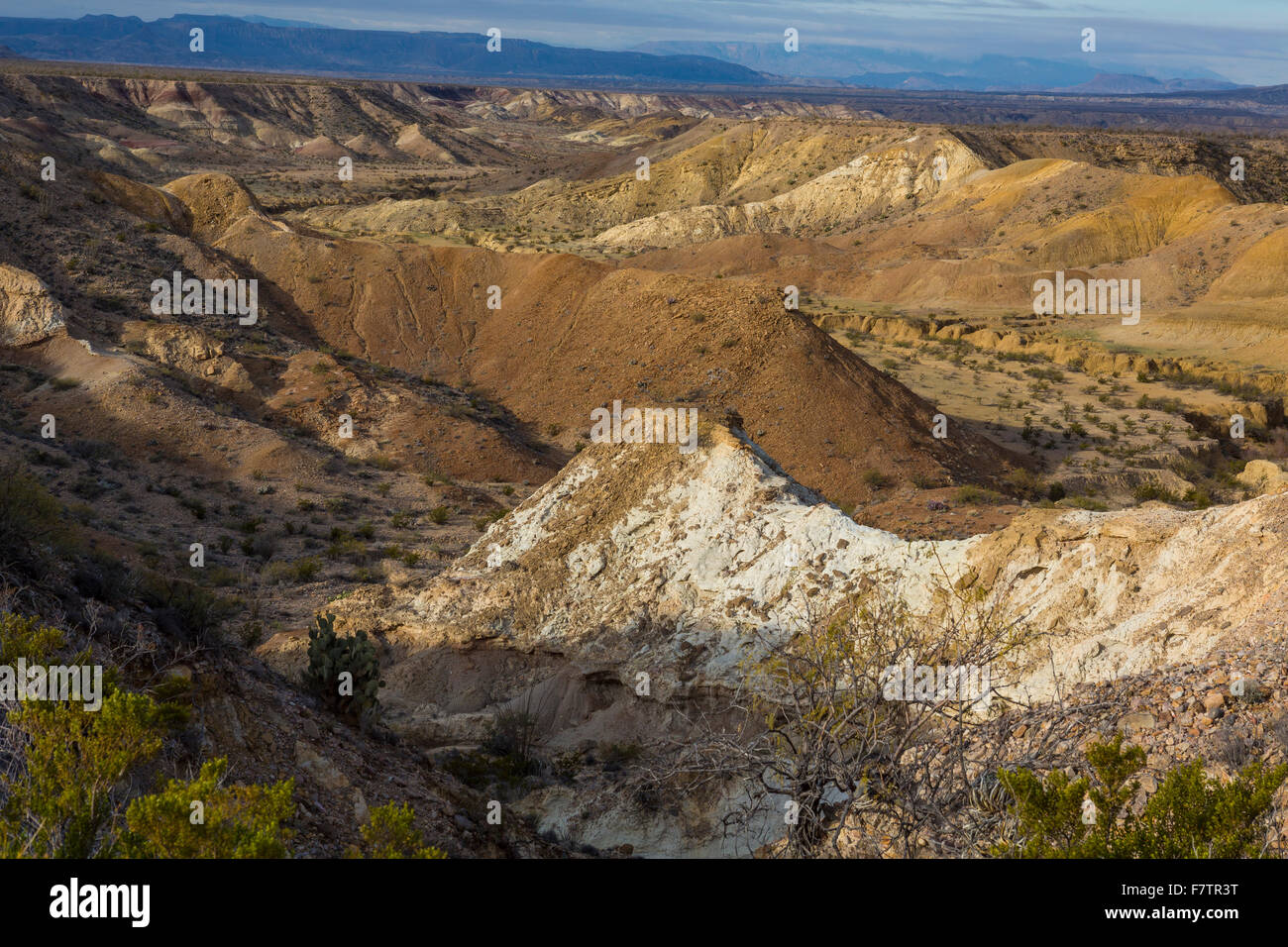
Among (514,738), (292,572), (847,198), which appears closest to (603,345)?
(292,572)

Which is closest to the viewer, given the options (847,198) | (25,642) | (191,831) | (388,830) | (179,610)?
(191,831)

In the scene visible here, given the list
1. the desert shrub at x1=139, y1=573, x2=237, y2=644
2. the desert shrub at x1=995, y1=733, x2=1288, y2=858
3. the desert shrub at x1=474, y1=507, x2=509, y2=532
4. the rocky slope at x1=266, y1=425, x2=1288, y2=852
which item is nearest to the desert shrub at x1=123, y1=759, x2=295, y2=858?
the desert shrub at x1=995, y1=733, x2=1288, y2=858

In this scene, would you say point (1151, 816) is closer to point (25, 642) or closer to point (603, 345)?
point (25, 642)

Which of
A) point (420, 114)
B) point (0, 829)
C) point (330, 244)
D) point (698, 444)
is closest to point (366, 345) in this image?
point (330, 244)

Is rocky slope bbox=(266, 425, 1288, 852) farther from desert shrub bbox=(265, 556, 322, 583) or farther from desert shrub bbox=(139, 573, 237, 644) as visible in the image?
desert shrub bbox=(265, 556, 322, 583)

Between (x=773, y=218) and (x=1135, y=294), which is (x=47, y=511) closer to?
(x=1135, y=294)

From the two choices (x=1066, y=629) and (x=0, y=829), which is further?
(x=1066, y=629)
